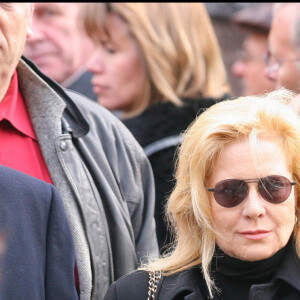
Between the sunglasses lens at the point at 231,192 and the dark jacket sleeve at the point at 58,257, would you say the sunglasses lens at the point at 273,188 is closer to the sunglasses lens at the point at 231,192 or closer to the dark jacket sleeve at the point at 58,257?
the sunglasses lens at the point at 231,192

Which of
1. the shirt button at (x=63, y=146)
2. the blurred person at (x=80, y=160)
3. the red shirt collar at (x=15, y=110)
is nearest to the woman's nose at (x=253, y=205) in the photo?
the blurred person at (x=80, y=160)

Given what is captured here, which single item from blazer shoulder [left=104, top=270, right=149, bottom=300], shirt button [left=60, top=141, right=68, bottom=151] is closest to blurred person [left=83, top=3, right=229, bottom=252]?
shirt button [left=60, top=141, right=68, bottom=151]

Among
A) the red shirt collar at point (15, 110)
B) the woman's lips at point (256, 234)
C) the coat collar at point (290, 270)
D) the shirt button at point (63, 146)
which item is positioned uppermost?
the red shirt collar at point (15, 110)

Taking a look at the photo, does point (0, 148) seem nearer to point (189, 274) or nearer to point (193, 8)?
point (189, 274)

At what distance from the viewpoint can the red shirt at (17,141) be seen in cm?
315

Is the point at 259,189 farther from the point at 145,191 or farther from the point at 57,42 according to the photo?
the point at 57,42

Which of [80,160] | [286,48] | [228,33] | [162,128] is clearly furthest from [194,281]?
[228,33]

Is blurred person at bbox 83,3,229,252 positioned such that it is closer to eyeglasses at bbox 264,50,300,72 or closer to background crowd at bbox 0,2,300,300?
background crowd at bbox 0,2,300,300

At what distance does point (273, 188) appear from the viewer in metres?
2.80

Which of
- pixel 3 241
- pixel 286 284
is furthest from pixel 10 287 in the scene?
pixel 286 284

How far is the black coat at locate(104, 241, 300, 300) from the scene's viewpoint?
2.79m

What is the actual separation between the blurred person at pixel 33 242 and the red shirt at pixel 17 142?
27 cm

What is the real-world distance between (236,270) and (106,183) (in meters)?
0.73

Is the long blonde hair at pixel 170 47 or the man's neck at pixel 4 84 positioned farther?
the long blonde hair at pixel 170 47
